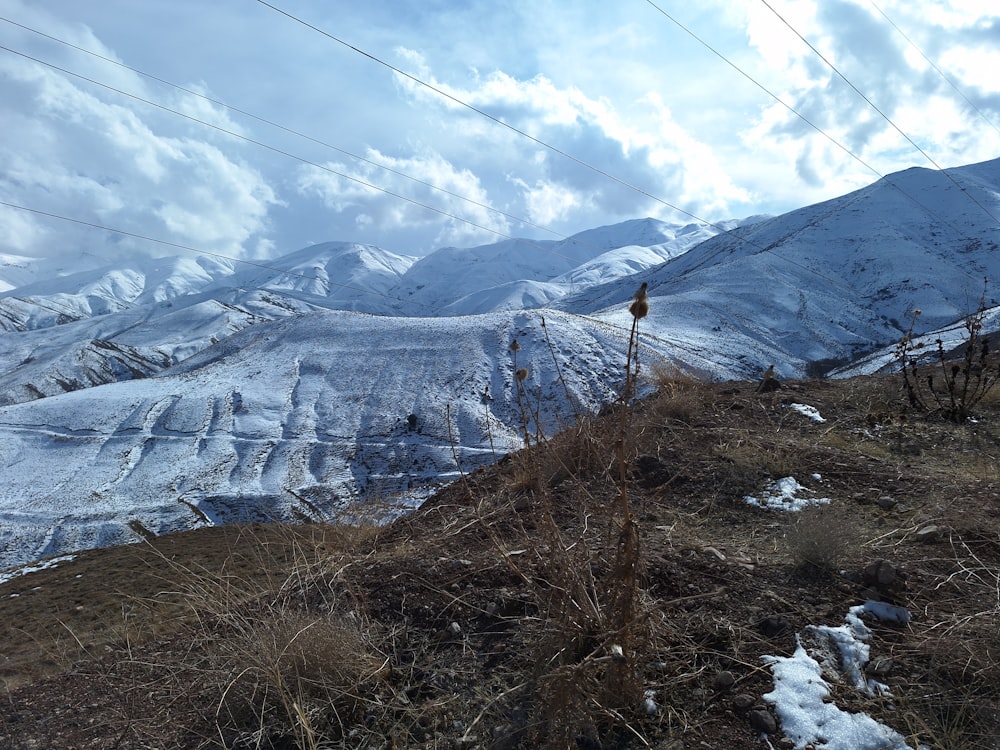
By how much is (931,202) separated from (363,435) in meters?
75.8

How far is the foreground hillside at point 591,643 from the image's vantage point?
2.10m

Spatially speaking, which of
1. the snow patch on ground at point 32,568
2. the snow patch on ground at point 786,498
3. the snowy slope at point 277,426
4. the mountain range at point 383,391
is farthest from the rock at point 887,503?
the snow patch on ground at point 32,568

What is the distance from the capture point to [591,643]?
2260 mm

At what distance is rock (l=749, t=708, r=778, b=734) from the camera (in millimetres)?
2029

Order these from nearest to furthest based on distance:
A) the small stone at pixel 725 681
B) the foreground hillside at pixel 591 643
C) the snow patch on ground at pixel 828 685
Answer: the snow patch on ground at pixel 828 685 < the foreground hillside at pixel 591 643 < the small stone at pixel 725 681

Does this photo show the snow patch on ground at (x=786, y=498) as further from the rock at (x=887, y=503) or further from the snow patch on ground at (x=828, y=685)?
the snow patch on ground at (x=828, y=685)

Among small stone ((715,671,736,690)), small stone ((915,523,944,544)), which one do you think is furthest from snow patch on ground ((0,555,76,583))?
small stone ((915,523,944,544))

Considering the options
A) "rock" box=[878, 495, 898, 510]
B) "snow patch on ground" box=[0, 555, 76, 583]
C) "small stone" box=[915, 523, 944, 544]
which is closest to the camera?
"small stone" box=[915, 523, 944, 544]

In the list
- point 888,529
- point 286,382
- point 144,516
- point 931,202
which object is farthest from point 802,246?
point 888,529

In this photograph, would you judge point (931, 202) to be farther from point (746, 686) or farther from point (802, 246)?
point (746, 686)

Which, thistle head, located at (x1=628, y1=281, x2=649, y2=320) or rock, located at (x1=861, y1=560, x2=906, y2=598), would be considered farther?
rock, located at (x1=861, y1=560, x2=906, y2=598)

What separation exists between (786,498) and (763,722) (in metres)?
2.56

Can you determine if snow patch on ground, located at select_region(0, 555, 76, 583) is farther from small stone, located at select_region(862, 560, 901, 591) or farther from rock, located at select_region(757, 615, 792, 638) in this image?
small stone, located at select_region(862, 560, 901, 591)

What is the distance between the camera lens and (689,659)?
2.39 m
